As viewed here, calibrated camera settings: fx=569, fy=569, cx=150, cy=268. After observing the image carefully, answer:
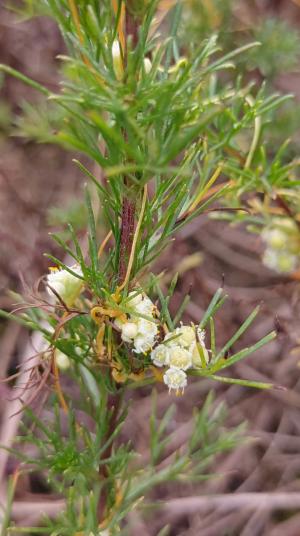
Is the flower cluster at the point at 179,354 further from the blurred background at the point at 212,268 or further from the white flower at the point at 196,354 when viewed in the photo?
the blurred background at the point at 212,268

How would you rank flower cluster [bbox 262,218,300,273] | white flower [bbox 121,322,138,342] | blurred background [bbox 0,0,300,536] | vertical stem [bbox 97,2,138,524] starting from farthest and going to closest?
blurred background [bbox 0,0,300,536] < flower cluster [bbox 262,218,300,273] < white flower [bbox 121,322,138,342] < vertical stem [bbox 97,2,138,524]

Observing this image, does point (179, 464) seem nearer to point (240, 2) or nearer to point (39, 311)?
point (39, 311)

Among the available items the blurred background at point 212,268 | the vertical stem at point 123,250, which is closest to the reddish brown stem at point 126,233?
the vertical stem at point 123,250

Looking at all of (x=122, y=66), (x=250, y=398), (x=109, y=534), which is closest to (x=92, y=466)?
(x=109, y=534)

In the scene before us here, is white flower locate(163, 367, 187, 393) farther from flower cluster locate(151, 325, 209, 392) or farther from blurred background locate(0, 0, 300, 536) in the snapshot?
blurred background locate(0, 0, 300, 536)

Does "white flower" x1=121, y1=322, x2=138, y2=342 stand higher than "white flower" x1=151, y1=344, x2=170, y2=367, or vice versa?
"white flower" x1=121, y1=322, x2=138, y2=342

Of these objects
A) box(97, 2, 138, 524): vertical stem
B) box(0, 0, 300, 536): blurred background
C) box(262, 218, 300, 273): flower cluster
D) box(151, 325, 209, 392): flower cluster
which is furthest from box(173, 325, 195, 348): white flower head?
box(0, 0, 300, 536): blurred background
